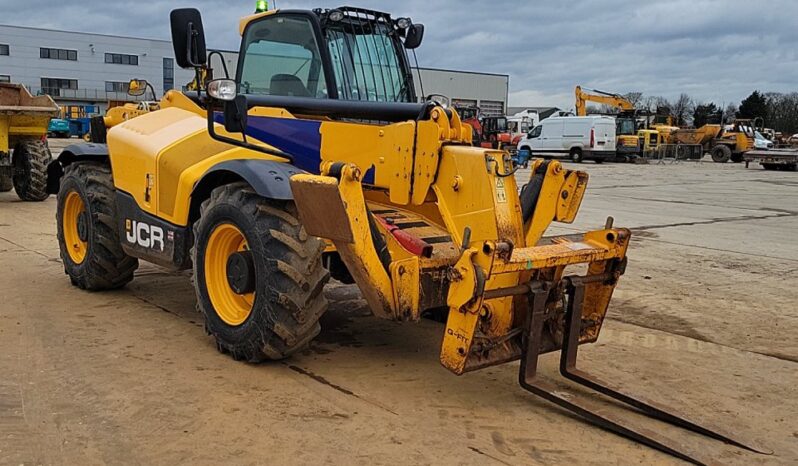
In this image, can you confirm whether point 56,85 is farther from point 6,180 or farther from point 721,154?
point 6,180

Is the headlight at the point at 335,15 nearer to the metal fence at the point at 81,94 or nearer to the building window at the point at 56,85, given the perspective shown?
the metal fence at the point at 81,94

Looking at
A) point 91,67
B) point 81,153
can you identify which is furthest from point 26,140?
point 91,67

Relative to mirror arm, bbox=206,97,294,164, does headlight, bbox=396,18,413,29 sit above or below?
above

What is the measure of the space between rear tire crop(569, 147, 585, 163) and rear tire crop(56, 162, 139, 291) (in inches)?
1234

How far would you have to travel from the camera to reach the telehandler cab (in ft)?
13.9

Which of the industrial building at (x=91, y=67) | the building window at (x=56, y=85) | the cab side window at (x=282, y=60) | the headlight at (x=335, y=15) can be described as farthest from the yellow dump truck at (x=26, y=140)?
the building window at (x=56, y=85)

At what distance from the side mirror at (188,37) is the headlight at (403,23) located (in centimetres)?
176

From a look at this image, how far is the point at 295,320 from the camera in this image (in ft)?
15.0

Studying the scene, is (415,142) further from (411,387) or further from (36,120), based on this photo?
(36,120)

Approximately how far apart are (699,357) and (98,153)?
16.8ft

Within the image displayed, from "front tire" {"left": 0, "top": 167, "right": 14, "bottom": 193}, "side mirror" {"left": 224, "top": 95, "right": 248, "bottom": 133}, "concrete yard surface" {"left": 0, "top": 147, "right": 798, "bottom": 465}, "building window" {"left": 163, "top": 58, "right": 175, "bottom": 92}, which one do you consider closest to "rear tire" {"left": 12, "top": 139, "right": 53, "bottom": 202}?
"front tire" {"left": 0, "top": 167, "right": 14, "bottom": 193}

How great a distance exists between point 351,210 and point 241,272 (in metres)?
1.01

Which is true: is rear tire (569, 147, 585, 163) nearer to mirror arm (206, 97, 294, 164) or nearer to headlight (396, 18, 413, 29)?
headlight (396, 18, 413, 29)

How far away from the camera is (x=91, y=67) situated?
73375mm
